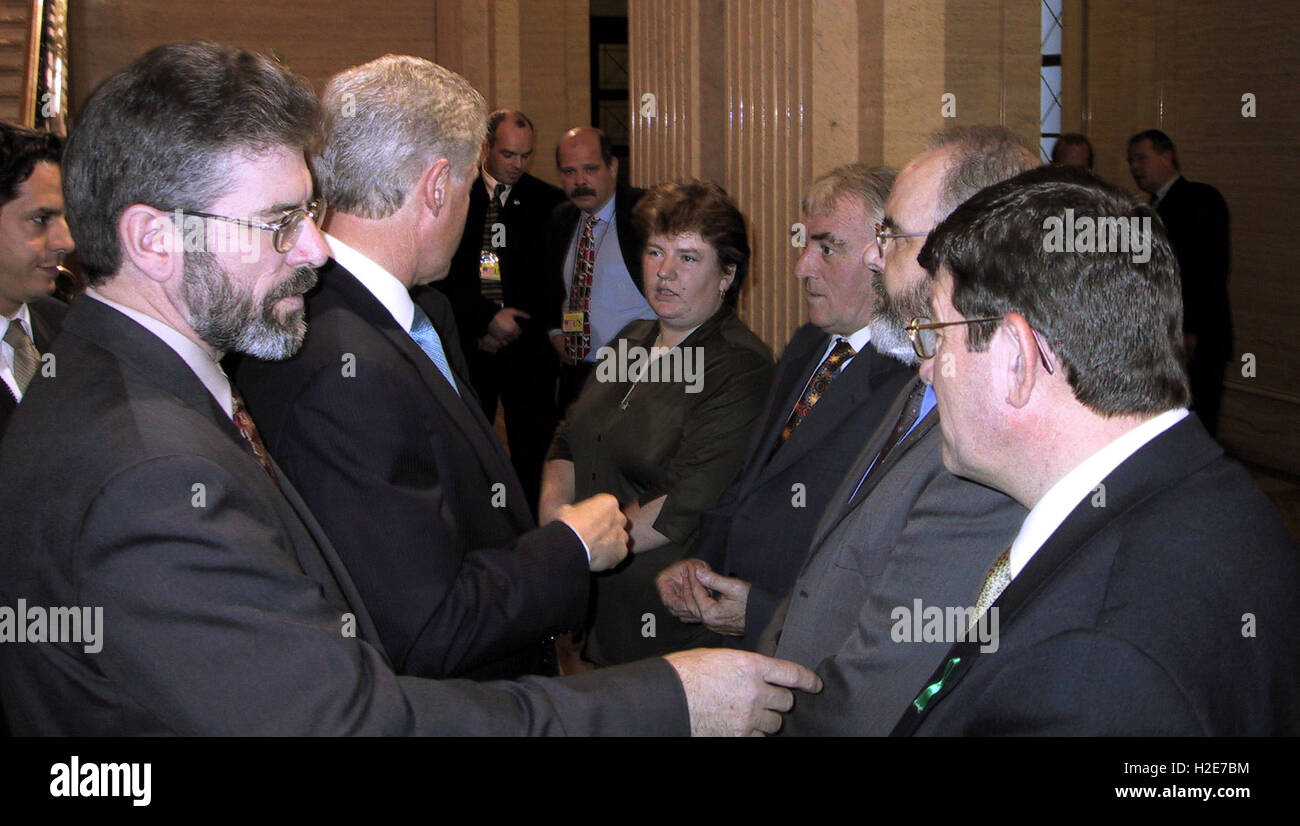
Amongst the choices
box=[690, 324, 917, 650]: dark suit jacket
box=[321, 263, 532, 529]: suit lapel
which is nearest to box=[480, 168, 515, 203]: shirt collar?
box=[690, 324, 917, 650]: dark suit jacket

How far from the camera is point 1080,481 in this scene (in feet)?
4.62

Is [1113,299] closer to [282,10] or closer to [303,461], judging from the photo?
[303,461]

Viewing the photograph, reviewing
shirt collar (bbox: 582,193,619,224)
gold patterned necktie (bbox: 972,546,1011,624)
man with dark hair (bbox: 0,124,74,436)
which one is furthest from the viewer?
shirt collar (bbox: 582,193,619,224)

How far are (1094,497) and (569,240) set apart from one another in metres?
4.59

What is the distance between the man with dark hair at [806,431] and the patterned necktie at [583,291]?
2417 mm

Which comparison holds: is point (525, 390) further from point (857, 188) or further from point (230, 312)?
point (230, 312)

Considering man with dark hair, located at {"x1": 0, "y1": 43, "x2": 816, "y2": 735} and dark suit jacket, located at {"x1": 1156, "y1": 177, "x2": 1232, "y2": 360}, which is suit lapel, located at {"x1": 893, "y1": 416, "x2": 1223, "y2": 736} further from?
dark suit jacket, located at {"x1": 1156, "y1": 177, "x2": 1232, "y2": 360}

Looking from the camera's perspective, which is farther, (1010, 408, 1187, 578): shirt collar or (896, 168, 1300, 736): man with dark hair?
(1010, 408, 1187, 578): shirt collar

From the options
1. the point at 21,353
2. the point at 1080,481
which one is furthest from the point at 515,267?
the point at 1080,481

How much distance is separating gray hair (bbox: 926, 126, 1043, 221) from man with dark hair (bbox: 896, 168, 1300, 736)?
69 centimetres

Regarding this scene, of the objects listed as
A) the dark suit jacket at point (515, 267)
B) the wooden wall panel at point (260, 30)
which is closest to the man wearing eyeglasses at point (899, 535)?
the dark suit jacket at point (515, 267)

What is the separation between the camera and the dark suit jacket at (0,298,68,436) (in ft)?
9.44

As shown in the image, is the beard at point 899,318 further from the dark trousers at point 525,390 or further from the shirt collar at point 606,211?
the dark trousers at point 525,390

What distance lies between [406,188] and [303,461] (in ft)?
1.94
